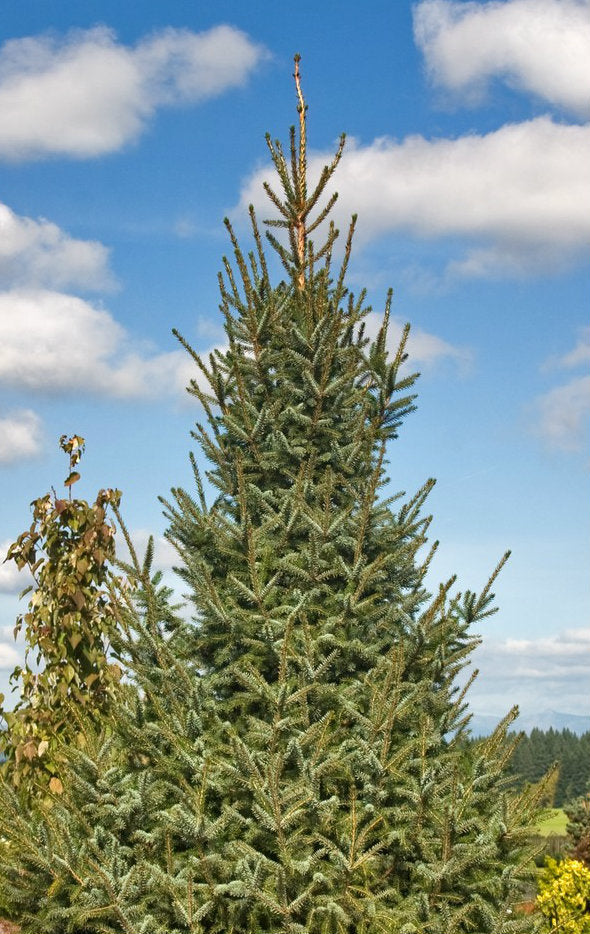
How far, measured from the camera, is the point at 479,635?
7176 mm

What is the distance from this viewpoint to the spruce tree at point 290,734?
19.7ft

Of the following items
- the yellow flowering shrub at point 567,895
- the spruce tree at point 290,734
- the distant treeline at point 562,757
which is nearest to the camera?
the spruce tree at point 290,734

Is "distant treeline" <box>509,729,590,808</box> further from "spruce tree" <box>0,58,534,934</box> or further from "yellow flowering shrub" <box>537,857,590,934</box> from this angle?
"spruce tree" <box>0,58,534,934</box>

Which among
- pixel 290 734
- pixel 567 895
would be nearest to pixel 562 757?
pixel 567 895

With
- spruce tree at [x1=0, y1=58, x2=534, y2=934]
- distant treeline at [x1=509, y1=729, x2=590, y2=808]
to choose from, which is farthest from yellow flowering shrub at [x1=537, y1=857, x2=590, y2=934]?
distant treeline at [x1=509, y1=729, x2=590, y2=808]

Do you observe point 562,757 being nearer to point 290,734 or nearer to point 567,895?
point 567,895

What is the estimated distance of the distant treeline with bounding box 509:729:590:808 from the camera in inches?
3376

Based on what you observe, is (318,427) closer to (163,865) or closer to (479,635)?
(479,635)

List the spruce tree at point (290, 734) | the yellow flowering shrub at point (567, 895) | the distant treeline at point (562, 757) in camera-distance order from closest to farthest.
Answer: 1. the spruce tree at point (290, 734)
2. the yellow flowering shrub at point (567, 895)
3. the distant treeline at point (562, 757)

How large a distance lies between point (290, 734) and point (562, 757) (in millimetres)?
90186

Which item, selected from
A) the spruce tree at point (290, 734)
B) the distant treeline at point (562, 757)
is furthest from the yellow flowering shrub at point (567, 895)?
the distant treeline at point (562, 757)

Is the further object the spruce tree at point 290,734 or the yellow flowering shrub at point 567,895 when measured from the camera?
the yellow flowering shrub at point 567,895

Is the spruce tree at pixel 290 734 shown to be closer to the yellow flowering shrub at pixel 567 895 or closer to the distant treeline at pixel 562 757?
the yellow flowering shrub at pixel 567 895

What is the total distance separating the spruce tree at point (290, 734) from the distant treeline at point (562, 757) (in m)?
81.4
